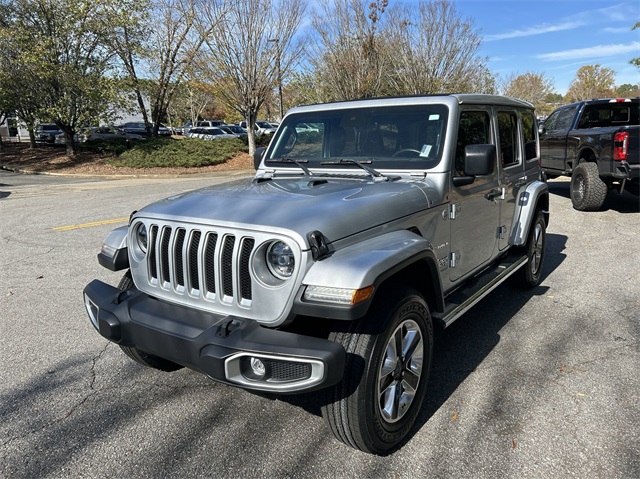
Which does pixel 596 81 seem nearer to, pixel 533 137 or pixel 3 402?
pixel 533 137

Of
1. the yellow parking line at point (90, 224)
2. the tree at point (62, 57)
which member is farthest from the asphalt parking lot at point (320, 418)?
the tree at point (62, 57)

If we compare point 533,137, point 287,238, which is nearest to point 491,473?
point 287,238

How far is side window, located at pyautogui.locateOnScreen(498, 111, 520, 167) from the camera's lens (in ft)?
14.3

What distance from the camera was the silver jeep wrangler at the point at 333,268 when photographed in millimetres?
2250

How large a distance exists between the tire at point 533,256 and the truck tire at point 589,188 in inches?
182

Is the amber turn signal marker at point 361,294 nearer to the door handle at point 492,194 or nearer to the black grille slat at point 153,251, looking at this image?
the black grille slat at point 153,251

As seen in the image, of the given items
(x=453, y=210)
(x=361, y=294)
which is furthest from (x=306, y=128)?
(x=361, y=294)

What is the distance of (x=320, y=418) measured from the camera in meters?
2.96

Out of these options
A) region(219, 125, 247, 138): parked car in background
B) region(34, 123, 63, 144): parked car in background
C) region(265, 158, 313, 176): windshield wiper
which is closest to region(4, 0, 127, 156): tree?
region(34, 123, 63, 144): parked car in background

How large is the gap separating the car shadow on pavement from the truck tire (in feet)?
14.4

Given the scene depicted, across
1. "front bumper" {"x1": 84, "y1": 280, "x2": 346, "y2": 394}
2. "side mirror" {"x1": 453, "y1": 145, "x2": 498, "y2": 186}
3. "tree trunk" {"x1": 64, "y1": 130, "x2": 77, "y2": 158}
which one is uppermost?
"tree trunk" {"x1": 64, "y1": 130, "x2": 77, "y2": 158}

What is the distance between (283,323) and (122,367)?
184cm

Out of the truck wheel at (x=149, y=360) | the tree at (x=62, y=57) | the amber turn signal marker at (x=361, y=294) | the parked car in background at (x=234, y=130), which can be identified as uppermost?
the tree at (x=62, y=57)

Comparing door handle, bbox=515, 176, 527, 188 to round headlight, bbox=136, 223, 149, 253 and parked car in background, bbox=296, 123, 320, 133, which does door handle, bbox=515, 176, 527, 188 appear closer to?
parked car in background, bbox=296, 123, 320, 133
